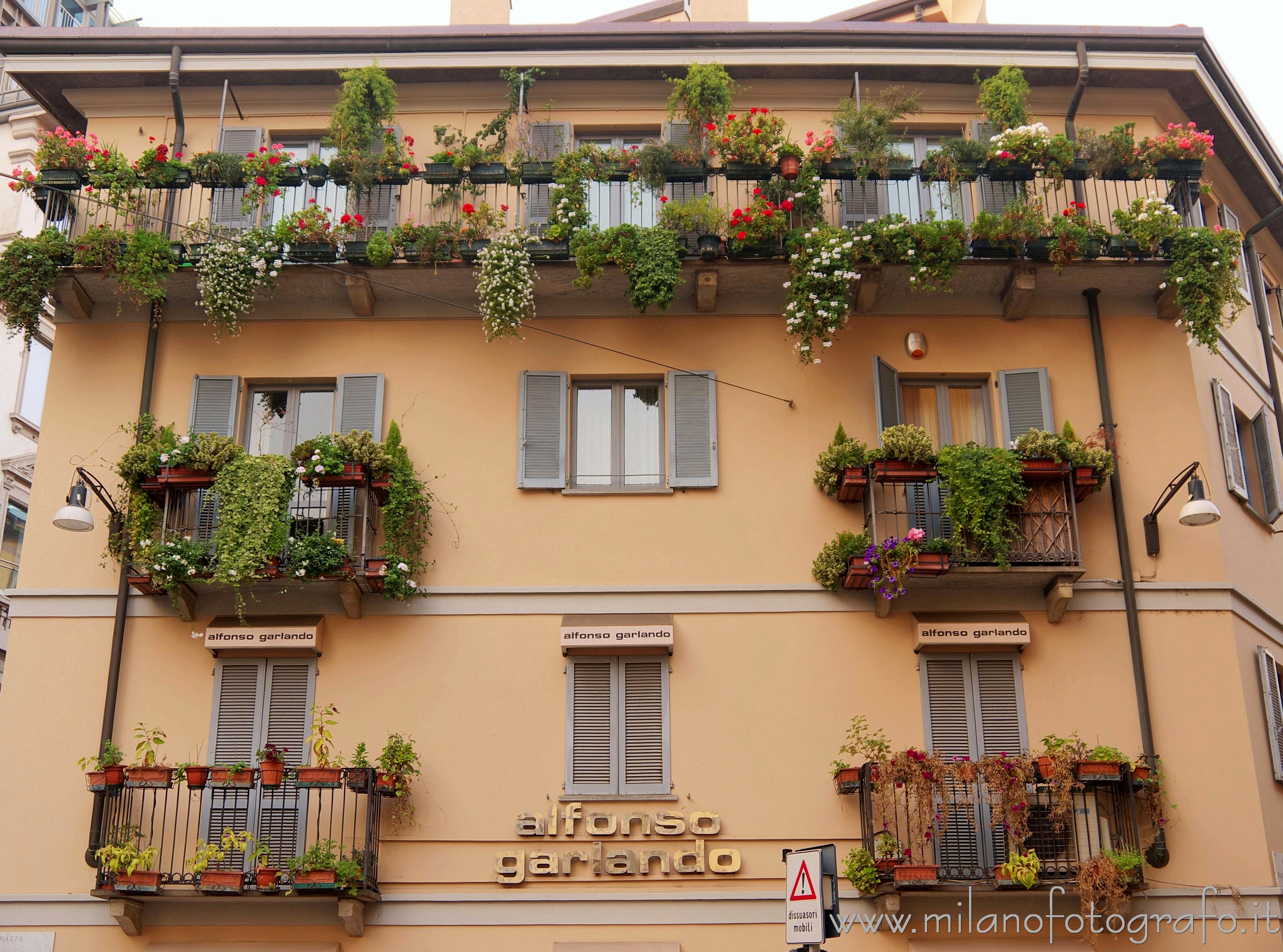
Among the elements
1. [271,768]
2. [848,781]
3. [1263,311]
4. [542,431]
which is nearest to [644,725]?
[848,781]

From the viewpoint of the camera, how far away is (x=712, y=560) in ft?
46.9

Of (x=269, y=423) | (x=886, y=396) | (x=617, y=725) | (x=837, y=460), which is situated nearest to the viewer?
(x=617, y=725)

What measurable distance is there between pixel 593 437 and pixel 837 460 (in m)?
2.86

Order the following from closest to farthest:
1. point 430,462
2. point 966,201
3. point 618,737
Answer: point 618,737, point 430,462, point 966,201

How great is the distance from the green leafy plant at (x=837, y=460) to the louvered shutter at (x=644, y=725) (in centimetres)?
263

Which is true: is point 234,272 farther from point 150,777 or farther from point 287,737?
point 150,777

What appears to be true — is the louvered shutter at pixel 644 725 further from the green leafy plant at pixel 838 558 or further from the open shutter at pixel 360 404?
the open shutter at pixel 360 404

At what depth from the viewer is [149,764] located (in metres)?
13.2

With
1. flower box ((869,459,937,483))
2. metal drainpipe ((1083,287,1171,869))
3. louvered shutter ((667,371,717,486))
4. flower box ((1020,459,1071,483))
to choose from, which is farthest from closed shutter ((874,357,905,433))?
metal drainpipe ((1083,287,1171,869))

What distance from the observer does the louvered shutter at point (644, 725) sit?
13.5 m

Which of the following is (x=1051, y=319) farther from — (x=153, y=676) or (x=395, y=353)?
(x=153, y=676)

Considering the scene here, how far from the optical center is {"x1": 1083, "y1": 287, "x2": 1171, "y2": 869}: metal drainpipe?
42.7 ft

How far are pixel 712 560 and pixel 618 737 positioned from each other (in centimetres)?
218

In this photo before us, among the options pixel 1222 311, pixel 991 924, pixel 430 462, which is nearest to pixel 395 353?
pixel 430 462
